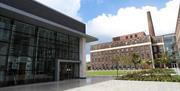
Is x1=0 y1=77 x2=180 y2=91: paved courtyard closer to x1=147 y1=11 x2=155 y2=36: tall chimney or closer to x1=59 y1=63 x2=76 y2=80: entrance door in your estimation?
x1=59 y1=63 x2=76 y2=80: entrance door

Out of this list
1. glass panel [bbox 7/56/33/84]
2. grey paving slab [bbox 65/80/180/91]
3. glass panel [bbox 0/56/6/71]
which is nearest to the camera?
grey paving slab [bbox 65/80/180/91]

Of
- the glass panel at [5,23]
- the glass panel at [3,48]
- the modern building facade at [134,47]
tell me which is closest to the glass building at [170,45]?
the modern building facade at [134,47]

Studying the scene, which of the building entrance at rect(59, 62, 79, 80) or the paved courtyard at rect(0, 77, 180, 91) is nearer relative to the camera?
the paved courtyard at rect(0, 77, 180, 91)

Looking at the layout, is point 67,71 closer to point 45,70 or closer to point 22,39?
point 45,70

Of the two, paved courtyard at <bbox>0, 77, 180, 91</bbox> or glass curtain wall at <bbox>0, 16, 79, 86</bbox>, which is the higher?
glass curtain wall at <bbox>0, 16, 79, 86</bbox>

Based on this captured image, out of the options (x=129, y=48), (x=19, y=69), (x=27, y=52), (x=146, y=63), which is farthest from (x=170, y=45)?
(x=19, y=69)

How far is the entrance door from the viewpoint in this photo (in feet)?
72.0

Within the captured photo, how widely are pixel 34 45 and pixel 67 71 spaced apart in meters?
7.08

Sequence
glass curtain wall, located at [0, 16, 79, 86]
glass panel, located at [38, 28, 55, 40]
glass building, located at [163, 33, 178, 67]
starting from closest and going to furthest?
1. glass curtain wall, located at [0, 16, 79, 86]
2. glass panel, located at [38, 28, 55, 40]
3. glass building, located at [163, 33, 178, 67]

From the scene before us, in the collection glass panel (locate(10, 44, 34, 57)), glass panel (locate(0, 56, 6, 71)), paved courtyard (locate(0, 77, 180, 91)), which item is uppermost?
glass panel (locate(10, 44, 34, 57))

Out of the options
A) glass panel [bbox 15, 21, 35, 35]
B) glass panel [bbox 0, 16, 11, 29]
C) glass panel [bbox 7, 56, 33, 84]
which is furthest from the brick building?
glass panel [bbox 0, 16, 11, 29]

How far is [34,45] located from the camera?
17984mm

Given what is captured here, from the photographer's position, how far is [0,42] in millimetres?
14672

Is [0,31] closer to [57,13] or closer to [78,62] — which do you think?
[57,13]
